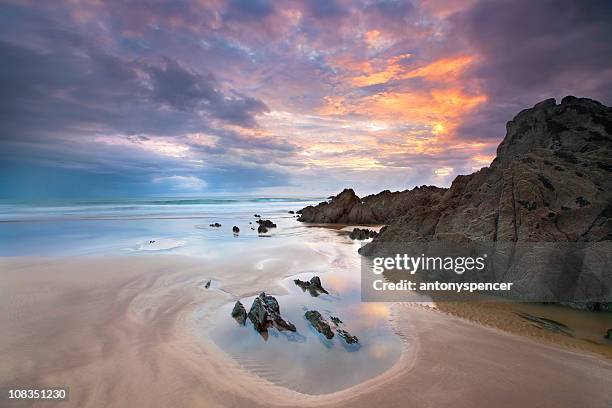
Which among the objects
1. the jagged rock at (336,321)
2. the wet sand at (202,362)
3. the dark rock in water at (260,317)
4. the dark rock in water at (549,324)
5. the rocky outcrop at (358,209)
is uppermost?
the rocky outcrop at (358,209)

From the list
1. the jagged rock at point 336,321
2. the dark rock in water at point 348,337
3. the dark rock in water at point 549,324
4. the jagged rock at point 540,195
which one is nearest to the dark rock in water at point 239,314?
the jagged rock at point 336,321

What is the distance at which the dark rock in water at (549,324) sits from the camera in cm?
593

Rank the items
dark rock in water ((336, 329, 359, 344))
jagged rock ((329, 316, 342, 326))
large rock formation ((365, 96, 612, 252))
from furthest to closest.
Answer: large rock formation ((365, 96, 612, 252)) → jagged rock ((329, 316, 342, 326)) → dark rock in water ((336, 329, 359, 344))

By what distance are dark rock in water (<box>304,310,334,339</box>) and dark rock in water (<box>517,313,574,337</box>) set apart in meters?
4.54

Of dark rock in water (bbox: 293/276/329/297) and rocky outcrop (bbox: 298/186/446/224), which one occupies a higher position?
rocky outcrop (bbox: 298/186/446/224)

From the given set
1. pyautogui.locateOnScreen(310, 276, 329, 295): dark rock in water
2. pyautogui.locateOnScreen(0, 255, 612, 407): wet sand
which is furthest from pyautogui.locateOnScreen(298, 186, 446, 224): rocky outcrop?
pyautogui.locateOnScreen(0, 255, 612, 407): wet sand

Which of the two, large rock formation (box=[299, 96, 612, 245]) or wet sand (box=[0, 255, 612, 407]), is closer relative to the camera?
wet sand (box=[0, 255, 612, 407])

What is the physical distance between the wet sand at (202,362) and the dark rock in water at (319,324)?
137 cm

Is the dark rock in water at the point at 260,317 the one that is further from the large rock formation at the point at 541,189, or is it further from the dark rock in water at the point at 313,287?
the large rock formation at the point at 541,189

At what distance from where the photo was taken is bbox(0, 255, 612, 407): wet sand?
387cm

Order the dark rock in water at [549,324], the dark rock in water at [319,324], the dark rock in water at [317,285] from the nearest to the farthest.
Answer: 1. the dark rock in water at [319,324]
2. the dark rock in water at [549,324]
3. the dark rock in water at [317,285]

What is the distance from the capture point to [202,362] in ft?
15.3

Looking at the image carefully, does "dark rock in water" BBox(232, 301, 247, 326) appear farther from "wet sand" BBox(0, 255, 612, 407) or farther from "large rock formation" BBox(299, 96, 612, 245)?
"large rock formation" BBox(299, 96, 612, 245)

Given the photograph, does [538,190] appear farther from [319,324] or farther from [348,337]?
[319,324]
